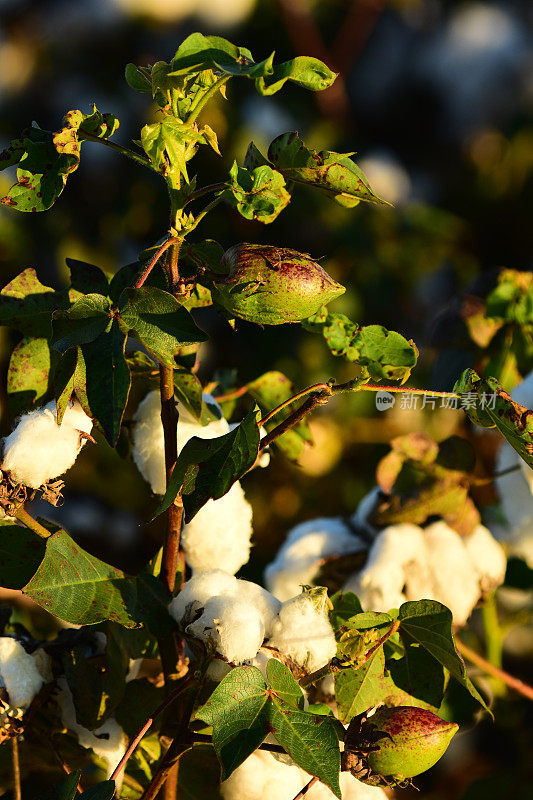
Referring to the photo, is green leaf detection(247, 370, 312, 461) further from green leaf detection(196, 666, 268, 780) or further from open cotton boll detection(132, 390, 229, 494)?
green leaf detection(196, 666, 268, 780)

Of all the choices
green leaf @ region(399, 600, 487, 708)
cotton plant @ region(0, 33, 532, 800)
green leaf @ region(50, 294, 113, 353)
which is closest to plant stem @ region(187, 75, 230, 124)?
cotton plant @ region(0, 33, 532, 800)

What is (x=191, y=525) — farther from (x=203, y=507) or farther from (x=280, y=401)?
(x=280, y=401)

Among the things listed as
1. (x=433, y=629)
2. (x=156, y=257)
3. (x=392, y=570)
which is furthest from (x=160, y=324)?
(x=392, y=570)

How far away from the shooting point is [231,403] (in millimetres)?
775

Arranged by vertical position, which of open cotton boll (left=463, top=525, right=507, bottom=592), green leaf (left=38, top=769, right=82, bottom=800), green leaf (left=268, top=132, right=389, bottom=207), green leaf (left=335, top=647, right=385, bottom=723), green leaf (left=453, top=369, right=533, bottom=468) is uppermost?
green leaf (left=268, top=132, right=389, bottom=207)

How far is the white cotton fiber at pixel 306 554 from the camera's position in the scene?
824 millimetres

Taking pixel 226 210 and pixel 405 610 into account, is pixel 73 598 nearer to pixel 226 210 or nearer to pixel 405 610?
pixel 405 610

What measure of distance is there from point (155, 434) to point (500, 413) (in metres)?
0.25

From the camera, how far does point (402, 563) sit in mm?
790

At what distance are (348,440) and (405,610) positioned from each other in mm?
1211

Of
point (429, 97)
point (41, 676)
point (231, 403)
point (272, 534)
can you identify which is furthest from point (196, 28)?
point (41, 676)

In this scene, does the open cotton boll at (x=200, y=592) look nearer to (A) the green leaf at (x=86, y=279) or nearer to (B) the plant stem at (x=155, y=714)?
(B) the plant stem at (x=155, y=714)

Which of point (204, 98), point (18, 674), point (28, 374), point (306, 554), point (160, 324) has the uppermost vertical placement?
point (204, 98)

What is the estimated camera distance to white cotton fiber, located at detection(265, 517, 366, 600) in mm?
824
